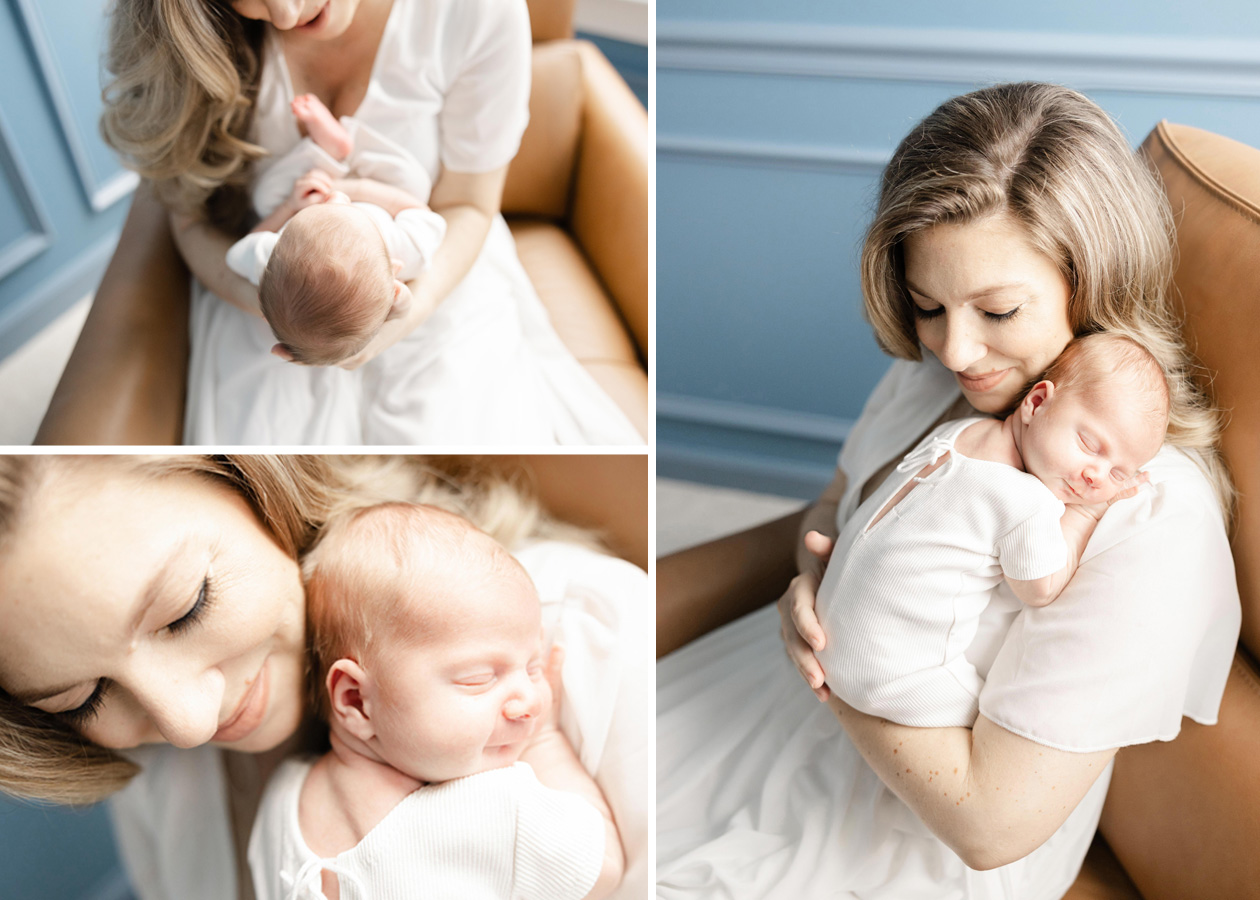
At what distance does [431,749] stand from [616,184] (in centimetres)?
98

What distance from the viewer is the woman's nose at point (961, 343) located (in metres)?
0.79

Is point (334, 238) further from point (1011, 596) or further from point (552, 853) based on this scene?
point (1011, 596)

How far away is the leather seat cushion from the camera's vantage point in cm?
131

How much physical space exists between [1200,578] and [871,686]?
32 cm

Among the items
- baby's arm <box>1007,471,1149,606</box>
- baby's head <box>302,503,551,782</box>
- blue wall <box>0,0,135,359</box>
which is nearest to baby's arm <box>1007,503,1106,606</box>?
baby's arm <box>1007,471,1149,606</box>

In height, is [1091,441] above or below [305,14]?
Answer: below

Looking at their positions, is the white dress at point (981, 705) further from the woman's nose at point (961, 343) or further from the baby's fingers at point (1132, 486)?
the woman's nose at point (961, 343)

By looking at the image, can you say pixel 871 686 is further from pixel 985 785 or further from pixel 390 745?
pixel 390 745

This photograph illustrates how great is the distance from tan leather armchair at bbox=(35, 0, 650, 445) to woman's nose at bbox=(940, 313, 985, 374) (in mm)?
523

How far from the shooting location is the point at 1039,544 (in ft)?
2.46

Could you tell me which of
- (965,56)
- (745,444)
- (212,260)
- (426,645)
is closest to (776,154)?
(965,56)

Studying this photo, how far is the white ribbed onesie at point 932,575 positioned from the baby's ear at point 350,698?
48 centimetres

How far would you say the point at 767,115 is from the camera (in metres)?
1.75

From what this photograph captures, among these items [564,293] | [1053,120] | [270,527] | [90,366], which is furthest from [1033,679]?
[90,366]
